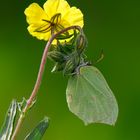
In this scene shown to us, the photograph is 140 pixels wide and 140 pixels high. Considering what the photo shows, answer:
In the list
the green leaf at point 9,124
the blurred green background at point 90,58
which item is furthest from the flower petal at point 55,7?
the blurred green background at point 90,58

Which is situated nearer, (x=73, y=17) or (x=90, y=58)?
(x=73, y=17)

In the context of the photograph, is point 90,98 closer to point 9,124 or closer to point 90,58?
point 9,124

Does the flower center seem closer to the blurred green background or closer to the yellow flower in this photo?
the yellow flower

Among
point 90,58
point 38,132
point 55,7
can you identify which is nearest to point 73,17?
point 55,7

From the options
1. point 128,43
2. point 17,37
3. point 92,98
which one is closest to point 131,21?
point 128,43

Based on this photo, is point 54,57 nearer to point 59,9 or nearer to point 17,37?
point 59,9

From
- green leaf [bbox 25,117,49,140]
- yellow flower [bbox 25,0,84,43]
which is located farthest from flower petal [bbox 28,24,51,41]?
green leaf [bbox 25,117,49,140]
